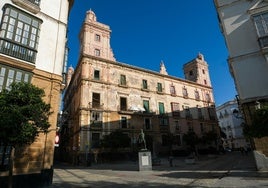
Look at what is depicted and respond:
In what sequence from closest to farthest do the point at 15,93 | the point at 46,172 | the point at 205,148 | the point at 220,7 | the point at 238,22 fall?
the point at 15,93 → the point at 46,172 → the point at 238,22 → the point at 220,7 → the point at 205,148

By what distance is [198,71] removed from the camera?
45.2m

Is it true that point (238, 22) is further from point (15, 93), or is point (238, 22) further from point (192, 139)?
point (192, 139)

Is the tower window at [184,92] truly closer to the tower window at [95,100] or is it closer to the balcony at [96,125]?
the tower window at [95,100]

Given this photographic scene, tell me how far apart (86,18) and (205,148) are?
33.2m

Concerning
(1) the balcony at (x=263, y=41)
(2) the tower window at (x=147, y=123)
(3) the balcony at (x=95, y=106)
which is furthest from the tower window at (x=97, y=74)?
(1) the balcony at (x=263, y=41)

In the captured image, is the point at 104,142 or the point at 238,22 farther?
the point at 104,142

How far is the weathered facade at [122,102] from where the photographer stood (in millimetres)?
27359

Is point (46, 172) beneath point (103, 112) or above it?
beneath

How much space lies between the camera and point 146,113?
1257 inches

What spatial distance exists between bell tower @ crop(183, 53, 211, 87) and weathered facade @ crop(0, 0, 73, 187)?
37.6m

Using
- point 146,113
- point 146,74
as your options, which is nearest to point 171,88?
point 146,74

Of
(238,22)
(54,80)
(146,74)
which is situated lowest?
(54,80)

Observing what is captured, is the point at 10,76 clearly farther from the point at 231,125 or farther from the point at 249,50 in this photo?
the point at 231,125

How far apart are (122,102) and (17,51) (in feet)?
71.0
